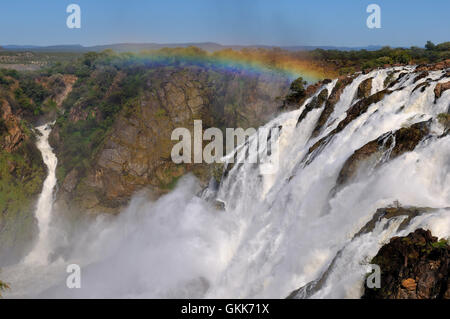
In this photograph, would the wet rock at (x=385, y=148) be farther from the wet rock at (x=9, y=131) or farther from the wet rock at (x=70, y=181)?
the wet rock at (x=9, y=131)

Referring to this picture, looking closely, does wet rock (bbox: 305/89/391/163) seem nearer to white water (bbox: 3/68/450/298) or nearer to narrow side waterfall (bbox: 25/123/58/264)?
white water (bbox: 3/68/450/298)

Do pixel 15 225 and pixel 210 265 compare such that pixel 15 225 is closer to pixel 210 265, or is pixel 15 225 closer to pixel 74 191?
pixel 74 191

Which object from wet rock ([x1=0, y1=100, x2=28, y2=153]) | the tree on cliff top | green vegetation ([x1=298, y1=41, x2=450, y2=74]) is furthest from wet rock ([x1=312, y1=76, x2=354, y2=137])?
wet rock ([x1=0, y1=100, x2=28, y2=153])

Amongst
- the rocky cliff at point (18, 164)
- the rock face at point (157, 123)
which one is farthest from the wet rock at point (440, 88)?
the rocky cliff at point (18, 164)

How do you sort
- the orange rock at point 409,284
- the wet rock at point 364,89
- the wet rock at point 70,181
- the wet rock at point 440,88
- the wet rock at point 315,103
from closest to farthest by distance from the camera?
1. the orange rock at point 409,284
2. the wet rock at point 440,88
3. the wet rock at point 364,89
4. the wet rock at point 315,103
5. the wet rock at point 70,181

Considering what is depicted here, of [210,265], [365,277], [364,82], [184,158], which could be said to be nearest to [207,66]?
[184,158]

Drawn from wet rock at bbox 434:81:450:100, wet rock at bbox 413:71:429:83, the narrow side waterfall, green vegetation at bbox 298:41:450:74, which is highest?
green vegetation at bbox 298:41:450:74
